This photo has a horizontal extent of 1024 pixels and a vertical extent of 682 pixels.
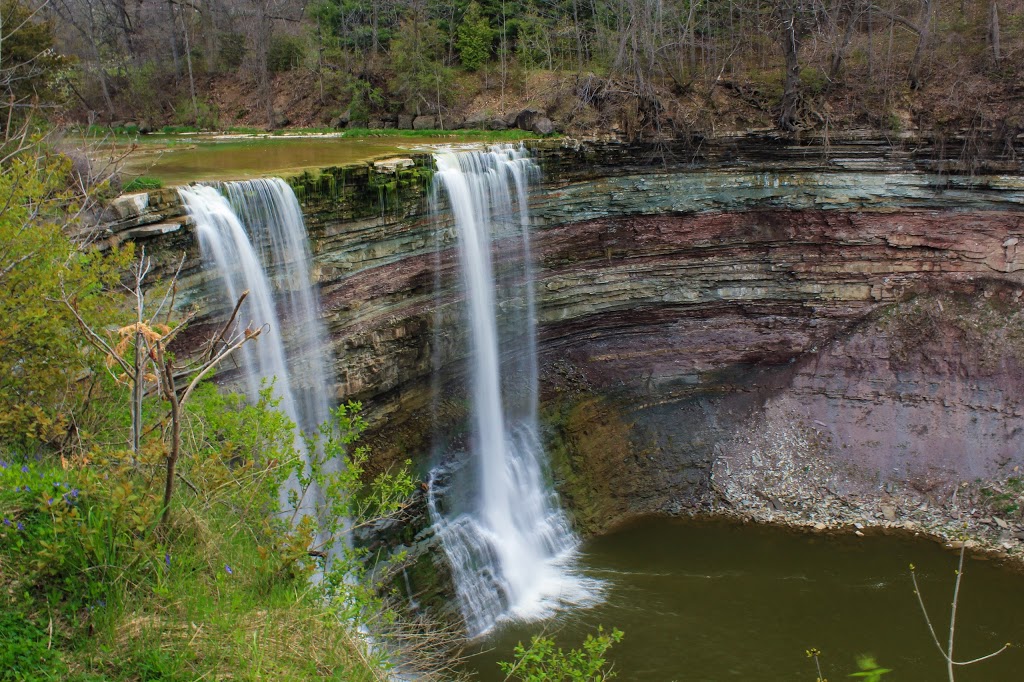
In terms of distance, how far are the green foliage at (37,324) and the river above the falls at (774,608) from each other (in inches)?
309

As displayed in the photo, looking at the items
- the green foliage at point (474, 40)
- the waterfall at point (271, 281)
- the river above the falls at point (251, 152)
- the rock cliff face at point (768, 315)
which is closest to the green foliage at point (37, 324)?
the waterfall at point (271, 281)

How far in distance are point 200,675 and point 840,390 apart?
651 inches

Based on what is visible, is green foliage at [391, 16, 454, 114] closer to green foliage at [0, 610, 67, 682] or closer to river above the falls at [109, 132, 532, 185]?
river above the falls at [109, 132, 532, 185]

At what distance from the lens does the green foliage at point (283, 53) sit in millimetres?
27172

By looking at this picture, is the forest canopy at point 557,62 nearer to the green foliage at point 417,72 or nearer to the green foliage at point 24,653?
the green foliage at point 417,72

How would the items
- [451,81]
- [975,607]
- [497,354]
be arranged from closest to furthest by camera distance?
1. [975,607]
2. [497,354]
3. [451,81]

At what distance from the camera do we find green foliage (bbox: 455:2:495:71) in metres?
25.5

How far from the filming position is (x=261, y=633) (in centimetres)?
550

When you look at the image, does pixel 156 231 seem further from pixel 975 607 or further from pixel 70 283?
pixel 975 607

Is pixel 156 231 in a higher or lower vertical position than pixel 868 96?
lower

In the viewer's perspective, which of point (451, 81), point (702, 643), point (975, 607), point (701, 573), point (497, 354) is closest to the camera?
point (702, 643)

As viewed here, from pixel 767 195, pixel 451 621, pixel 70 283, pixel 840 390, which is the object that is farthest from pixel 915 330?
pixel 70 283

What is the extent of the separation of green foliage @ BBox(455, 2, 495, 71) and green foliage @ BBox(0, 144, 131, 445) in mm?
20165

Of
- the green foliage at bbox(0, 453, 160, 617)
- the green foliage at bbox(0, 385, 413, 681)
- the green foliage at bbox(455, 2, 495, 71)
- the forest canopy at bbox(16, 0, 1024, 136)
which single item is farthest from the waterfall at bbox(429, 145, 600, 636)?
the green foliage at bbox(455, 2, 495, 71)
